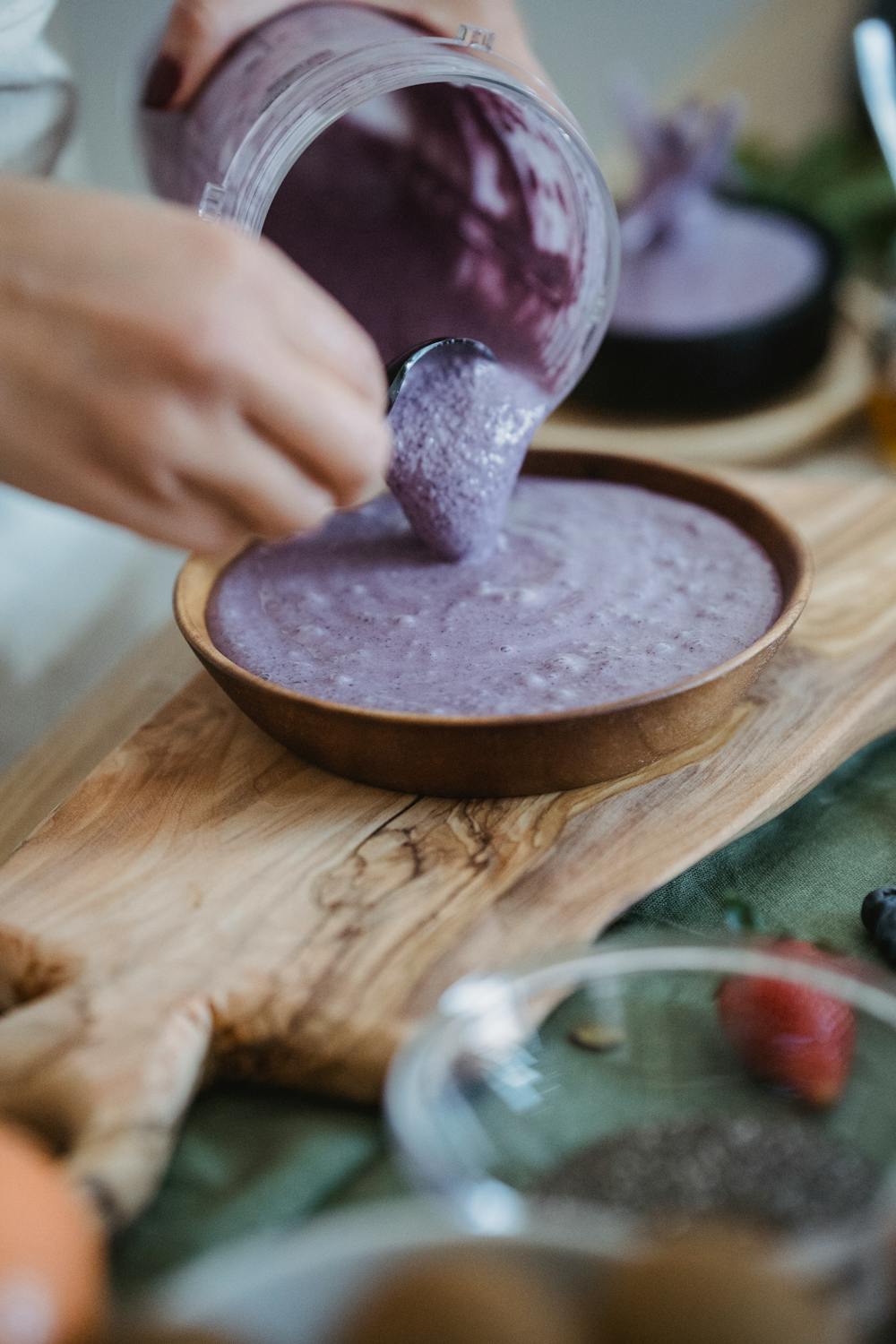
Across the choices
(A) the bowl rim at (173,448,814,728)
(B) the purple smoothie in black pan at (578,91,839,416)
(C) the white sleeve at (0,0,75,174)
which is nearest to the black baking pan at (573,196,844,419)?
(B) the purple smoothie in black pan at (578,91,839,416)

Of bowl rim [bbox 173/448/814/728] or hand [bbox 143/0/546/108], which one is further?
hand [bbox 143/0/546/108]

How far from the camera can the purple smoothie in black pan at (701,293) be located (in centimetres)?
163

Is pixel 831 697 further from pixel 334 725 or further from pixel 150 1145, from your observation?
pixel 150 1145

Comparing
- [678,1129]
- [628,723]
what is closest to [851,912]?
[628,723]

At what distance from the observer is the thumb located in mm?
1162

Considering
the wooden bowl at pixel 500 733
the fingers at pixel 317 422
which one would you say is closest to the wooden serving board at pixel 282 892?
the wooden bowl at pixel 500 733

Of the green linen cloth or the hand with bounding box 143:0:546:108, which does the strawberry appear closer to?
the green linen cloth

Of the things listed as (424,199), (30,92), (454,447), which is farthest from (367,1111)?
(30,92)

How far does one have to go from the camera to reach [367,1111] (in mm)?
783

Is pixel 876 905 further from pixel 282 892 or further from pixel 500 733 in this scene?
pixel 282 892

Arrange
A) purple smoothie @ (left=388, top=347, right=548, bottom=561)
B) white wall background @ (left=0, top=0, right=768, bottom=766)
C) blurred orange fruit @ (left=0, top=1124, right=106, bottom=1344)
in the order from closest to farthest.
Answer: blurred orange fruit @ (left=0, top=1124, right=106, bottom=1344)
purple smoothie @ (left=388, top=347, right=548, bottom=561)
white wall background @ (left=0, top=0, right=768, bottom=766)

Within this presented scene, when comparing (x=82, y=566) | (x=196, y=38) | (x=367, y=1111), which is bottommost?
(x=82, y=566)

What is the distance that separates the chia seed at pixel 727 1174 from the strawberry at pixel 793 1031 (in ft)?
0.11

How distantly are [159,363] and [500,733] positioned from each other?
1.05ft
